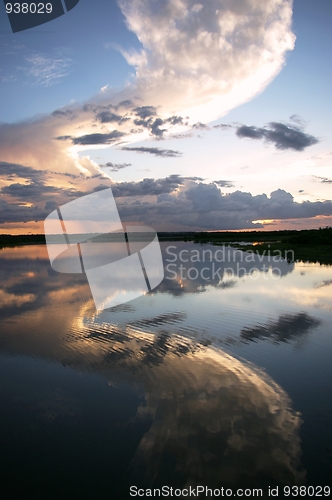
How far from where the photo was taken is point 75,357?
9859 millimetres

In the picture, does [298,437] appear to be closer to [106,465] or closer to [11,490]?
[106,465]

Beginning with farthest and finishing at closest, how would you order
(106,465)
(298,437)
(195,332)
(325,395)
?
(195,332) < (325,395) < (298,437) < (106,465)

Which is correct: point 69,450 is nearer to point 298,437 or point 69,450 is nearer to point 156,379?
point 156,379

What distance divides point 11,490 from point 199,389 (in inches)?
163

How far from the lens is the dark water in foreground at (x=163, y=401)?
205 inches

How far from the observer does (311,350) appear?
1044 centimetres

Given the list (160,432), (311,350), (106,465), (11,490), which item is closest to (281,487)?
(160,432)

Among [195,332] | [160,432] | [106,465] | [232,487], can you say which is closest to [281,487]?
[232,487]

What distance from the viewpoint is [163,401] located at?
728cm

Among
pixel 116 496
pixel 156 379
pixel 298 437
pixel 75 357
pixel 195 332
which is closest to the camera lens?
pixel 116 496

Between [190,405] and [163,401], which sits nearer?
[190,405]

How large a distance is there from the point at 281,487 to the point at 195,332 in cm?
721

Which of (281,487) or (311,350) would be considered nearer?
(281,487)

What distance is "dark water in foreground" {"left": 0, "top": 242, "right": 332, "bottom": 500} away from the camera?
521 centimetres
